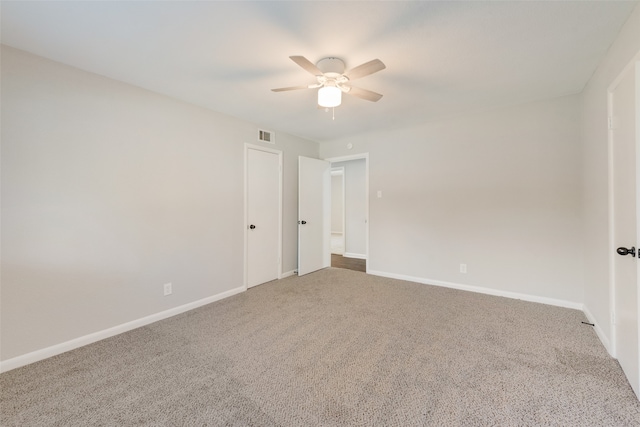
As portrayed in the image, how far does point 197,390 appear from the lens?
1.75 m

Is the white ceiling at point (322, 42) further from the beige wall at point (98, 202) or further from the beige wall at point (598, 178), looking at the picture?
the beige wall at point (98, 202)

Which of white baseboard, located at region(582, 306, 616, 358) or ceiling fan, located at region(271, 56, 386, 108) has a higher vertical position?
ceiling fan, located at region(271, 56, 386, 108)

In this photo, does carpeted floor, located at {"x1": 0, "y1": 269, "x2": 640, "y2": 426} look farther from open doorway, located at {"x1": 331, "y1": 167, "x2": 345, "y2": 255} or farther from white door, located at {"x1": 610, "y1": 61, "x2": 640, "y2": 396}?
open doorway, located at {"x1": 331, "y1": 167, "x2": 345, "y2": 255}

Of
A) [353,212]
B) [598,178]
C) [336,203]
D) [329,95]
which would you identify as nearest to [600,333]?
[598,178]

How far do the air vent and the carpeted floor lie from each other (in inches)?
99.2

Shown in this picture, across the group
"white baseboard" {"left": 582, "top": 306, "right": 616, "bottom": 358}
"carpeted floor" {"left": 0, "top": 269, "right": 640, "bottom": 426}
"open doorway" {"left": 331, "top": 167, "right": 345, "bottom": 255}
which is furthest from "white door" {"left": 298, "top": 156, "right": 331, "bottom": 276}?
"white baseboard" {"left": 582, "top": 306, "right": 616, "bottom": 358}

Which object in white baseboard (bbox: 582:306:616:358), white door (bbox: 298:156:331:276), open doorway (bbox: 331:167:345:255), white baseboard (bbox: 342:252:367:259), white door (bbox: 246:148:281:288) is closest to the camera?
white baseboard (bbox: 582:306:616:358)

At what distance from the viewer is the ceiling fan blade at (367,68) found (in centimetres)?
182

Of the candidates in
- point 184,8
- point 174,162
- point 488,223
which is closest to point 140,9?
point 184,8

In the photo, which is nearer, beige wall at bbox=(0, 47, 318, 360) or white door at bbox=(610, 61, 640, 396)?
white door at bbox=(610, 61, 640, 396)

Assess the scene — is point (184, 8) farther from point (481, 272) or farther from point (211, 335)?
point (481, 272)

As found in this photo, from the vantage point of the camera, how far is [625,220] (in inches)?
71.6

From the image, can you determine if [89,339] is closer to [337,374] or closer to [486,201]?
[337,374]

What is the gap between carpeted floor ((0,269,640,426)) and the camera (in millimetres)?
1528
